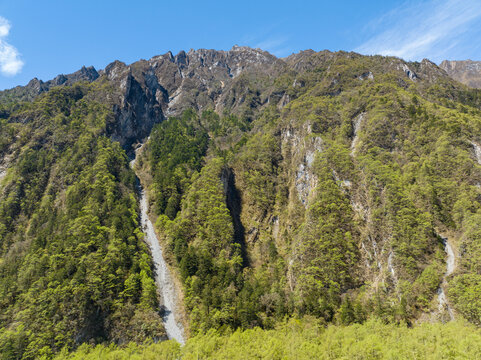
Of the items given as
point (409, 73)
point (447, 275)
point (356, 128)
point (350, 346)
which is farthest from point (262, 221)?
point (409, 73)

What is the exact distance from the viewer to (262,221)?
106438 mm

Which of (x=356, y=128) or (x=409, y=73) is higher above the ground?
(x=409, y=73)

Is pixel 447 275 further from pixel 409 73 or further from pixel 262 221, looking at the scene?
pixel 409 73

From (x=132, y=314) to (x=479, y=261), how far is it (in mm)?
86665

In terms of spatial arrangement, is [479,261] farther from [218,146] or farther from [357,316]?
[218,146]

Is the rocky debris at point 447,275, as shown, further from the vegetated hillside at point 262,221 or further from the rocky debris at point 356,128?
the rocky debris at point 356,128

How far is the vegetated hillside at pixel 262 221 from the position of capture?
2466 inches

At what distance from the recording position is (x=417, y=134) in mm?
91938

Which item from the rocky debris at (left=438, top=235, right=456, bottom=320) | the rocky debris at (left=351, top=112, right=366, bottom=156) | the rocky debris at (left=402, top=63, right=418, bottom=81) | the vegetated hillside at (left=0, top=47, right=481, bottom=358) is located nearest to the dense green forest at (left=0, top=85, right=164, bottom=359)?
the vegetated hillside at (left=0, top=47, right=481, bottom=358)

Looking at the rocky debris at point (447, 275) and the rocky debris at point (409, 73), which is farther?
the rocky debris at point (409, 73)

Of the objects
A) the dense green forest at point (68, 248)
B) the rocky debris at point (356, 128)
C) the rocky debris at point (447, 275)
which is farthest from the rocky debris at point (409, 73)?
the dense green forest at point (68, 248)

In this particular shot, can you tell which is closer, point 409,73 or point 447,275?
point 447,275

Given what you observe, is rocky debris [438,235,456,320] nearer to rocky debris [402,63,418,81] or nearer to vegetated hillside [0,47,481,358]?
vegetated hillside [0,47,481,358]

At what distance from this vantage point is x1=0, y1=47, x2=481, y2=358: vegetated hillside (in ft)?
205
